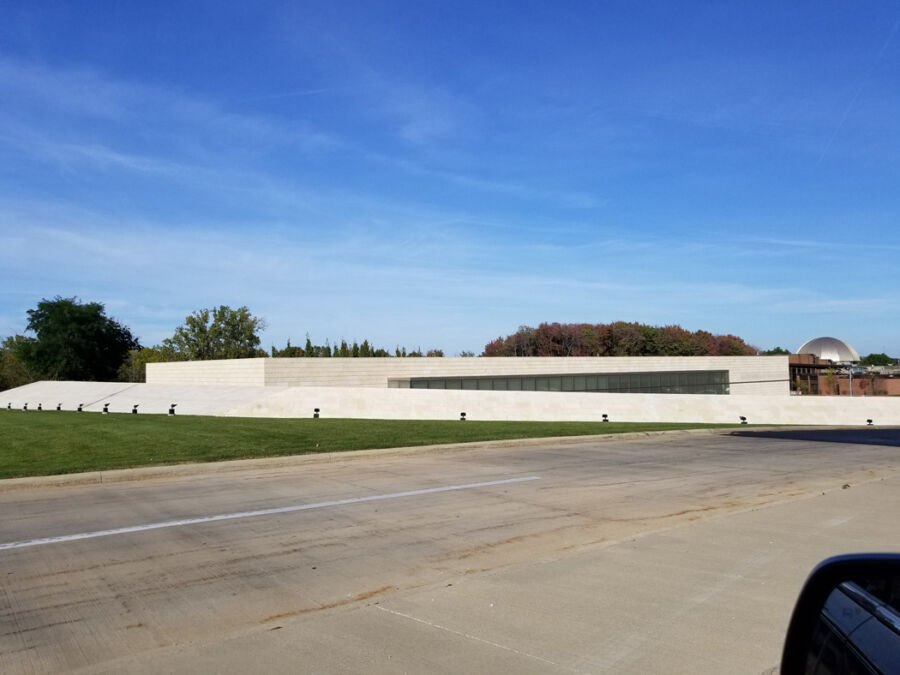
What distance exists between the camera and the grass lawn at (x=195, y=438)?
47.2ft

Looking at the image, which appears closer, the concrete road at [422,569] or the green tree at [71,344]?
the concrete road at [422,569]

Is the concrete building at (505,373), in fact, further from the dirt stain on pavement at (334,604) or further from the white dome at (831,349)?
the white dome at (831,349)

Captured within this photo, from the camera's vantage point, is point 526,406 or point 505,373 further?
point 505,373

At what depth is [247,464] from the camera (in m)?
14.1

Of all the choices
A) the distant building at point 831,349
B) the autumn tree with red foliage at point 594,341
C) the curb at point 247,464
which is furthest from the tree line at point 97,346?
the distant building at point 831,349

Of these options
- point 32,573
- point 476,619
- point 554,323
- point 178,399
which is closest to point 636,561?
point 476,619

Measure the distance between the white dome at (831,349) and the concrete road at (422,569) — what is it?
122287 millimetres

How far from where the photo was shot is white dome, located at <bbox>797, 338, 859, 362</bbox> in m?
121

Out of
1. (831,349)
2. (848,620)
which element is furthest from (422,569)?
(831,349)

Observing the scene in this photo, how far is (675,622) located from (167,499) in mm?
8060

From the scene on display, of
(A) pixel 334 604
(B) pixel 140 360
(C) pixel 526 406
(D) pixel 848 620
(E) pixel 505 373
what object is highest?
(B) pixel 140 360

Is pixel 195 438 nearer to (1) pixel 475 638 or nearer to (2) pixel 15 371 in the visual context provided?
(1) pixel 475 638

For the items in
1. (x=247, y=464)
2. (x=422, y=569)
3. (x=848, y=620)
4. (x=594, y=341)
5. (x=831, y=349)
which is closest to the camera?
(x=848, y=620)

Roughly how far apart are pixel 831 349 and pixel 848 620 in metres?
136
